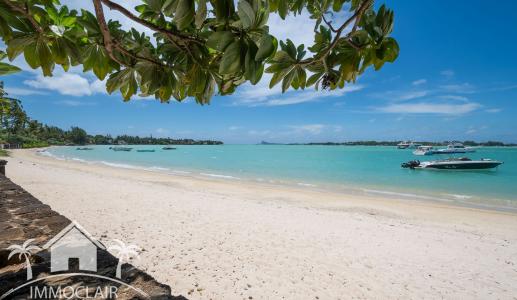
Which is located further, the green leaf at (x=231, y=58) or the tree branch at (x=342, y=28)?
the tree branch at (x=342, y=28)

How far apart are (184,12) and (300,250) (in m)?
5.33

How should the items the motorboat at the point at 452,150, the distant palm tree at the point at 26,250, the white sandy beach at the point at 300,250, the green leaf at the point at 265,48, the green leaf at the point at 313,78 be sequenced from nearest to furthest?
the green leaf at the point at 265,48, the green leaf at the point at 313,78, the distant palm tree at the point at 26,250, the white sandy beach at the point at 300,250, the motorboat at the point at 452,150

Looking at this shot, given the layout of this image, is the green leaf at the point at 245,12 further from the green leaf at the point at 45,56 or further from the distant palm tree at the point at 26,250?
the distant palm tree at the point at 26,250

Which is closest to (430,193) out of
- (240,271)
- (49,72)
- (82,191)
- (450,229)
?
(450,229)

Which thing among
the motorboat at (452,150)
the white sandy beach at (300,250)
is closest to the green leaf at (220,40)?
the white sandy beach at (300,250)

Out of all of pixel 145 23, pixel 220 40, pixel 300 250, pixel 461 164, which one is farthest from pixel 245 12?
pixel 461 164

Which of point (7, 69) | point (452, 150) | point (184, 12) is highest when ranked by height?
point (184, 12)

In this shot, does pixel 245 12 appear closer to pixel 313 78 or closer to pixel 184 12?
pixel 184 12

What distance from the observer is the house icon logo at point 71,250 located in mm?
1491

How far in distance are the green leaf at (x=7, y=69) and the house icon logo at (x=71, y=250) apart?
3.79 ft

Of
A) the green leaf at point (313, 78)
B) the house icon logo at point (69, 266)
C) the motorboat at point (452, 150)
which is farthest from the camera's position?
the motorboat at point (452, 150)

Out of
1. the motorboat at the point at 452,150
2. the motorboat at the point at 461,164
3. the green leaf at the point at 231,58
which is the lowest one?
the motorboat at the point at 461,164

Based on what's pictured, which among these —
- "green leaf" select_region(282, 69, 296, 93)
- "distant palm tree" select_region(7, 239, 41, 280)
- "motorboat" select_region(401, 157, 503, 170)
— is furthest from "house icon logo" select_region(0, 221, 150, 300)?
"motorboat" select_region(401, 157, 503, 170)

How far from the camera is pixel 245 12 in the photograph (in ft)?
1.84
